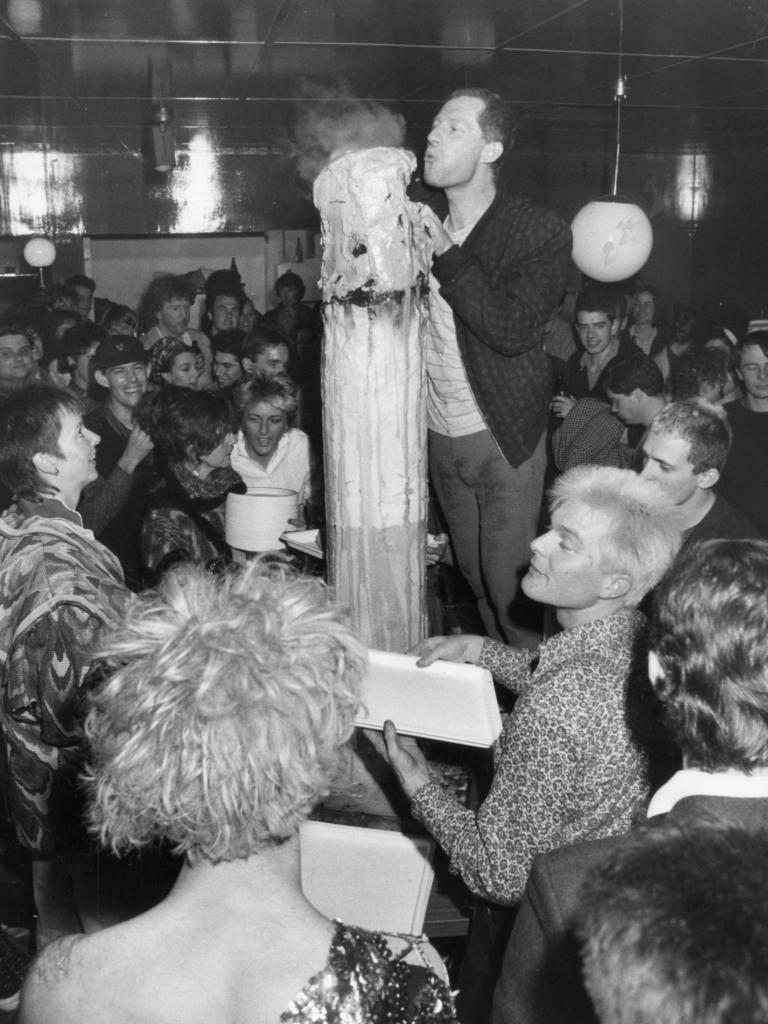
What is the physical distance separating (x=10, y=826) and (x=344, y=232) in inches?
92.2

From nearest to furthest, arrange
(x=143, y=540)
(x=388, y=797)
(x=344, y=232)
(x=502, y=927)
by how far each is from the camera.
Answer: (x=502, y=927), (x=344, y=232), (x=388, y=797), (x=143, y=540)

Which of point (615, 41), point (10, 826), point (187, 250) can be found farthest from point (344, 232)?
point (187, 250)

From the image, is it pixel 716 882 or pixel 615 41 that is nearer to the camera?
pixel 716 882

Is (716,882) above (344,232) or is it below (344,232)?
below

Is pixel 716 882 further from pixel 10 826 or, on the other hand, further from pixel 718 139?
Answer: pixel 718 139

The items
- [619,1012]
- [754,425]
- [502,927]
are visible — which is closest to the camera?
[619,1012]

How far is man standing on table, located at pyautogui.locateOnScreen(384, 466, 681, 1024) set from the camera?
7.39 ft

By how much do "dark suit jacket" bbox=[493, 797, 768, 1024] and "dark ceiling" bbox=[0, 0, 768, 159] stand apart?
572 cm

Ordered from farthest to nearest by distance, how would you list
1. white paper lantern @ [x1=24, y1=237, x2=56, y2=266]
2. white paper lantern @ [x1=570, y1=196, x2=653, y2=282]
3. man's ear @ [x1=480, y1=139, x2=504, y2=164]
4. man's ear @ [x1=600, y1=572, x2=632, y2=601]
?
white paper lantern @ [x1=24, y1=237, x2=56, y2=266], white paper lantern @ [x1=570, y1=196, x2=653, y2=282], man's ear @ [x1=480, y1=139, x2=504, y2=164], man's ear @ [x1=600, y1=572, x2=632, y2=601]

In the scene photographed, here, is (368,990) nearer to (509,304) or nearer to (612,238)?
(509,304)

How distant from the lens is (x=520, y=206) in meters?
3.88

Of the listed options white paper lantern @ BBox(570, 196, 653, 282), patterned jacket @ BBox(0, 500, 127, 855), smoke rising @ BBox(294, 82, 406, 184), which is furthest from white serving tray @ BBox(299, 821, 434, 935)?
smoke rising @ BBox(294, 82, 406, 184)

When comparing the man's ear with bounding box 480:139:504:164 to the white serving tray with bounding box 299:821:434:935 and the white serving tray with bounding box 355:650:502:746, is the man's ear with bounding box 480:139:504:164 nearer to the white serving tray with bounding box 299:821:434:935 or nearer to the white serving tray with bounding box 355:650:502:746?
the white serving tray with bounding box 355:650:502:746

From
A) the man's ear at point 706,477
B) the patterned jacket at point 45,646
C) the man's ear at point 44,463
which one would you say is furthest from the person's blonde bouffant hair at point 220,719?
the man's ear at point 706,477
